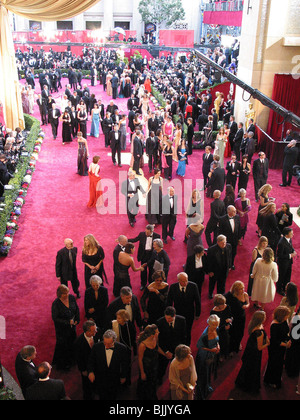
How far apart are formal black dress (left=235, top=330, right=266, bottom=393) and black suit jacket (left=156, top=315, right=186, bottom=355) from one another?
2.80 feet

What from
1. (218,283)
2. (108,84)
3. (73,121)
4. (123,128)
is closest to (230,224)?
(218,283)

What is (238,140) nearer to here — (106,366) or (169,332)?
(169,332)

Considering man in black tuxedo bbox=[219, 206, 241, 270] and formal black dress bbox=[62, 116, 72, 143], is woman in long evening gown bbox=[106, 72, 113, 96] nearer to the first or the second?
formal black dress bbox=[62, 116, 72, 143]

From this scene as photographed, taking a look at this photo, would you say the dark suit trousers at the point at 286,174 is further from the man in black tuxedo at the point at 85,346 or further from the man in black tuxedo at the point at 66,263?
the man in black tuxedo at the point at 85,346

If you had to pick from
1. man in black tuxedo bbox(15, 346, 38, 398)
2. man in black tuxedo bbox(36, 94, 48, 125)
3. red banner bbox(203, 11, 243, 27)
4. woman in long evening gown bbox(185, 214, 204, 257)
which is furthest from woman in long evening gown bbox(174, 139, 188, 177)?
red banner bbox(203, 11, 243, 27)

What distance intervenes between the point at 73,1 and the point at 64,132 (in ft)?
15.5

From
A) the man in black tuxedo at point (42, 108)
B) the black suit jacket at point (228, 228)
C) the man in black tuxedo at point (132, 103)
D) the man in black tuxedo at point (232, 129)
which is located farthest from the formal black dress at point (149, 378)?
the man in black tuxedo at point (42, 108)

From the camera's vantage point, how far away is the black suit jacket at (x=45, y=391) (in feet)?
14.6

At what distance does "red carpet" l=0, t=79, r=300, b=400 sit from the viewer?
6.19m

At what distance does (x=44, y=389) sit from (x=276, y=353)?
291cm

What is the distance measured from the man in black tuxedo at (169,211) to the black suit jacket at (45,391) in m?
4.89

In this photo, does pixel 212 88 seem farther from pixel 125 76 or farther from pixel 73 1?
pixel 73 1

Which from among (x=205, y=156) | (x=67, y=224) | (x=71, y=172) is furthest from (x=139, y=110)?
(x=67, y=224)
